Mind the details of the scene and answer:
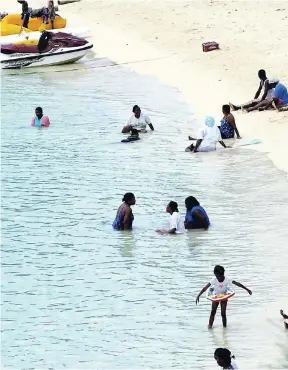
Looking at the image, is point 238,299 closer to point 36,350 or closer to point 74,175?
point 36,350

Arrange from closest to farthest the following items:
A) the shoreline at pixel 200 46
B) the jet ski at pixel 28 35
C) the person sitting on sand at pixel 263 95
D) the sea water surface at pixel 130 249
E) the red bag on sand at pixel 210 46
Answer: the sea water surface at pixel 130 249 < the person sitting on sand at pixel 263 95 < the shoreline at pixel 200 46 < the red bag on sand at pixel 210 46 < the jet ski at pixel 28 35

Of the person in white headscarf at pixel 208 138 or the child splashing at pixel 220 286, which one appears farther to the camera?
the person in white headscarf at pixel 208 138

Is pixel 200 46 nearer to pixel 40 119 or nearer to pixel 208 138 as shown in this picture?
pixel 40 119

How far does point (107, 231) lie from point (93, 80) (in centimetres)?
1159

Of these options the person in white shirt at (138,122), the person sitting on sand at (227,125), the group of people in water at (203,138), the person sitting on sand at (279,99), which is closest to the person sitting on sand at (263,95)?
the group of people in water at (203,138)

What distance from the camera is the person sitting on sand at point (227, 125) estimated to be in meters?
18.9

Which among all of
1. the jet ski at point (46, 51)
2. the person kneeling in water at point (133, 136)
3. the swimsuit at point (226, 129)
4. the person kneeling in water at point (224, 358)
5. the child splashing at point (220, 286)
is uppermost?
the jet ski at point (46, 51)

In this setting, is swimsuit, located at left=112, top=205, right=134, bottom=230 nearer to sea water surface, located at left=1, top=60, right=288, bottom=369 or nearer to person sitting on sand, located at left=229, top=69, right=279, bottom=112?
sea water surface, located at left=1, top=60, right=288, bottom=369

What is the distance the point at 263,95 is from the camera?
794 inches

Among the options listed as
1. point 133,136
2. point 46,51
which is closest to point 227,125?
point 133,136

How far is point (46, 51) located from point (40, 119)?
639 centimetres

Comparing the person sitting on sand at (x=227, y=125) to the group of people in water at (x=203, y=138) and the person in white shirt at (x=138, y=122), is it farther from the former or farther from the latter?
the person in white shirt at (x=138, y=122)

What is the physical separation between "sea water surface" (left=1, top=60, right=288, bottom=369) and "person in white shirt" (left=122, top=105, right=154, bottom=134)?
0.31 m

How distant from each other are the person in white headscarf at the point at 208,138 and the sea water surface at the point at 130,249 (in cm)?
18
